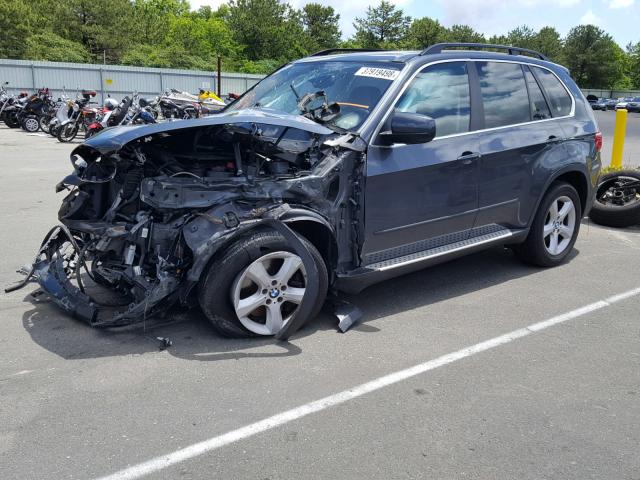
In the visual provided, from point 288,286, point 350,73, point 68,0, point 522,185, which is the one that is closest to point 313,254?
point 288,286

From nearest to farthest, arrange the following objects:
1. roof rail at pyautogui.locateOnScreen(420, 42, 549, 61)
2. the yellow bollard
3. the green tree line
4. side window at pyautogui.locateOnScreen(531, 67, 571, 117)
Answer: roof rail at pyautogui.locateOnScreen(420, 42, 549, 61), side window at pyautogui.locateOnScreen(531, 67, 571, 117), the yellow bollard, the green tree line

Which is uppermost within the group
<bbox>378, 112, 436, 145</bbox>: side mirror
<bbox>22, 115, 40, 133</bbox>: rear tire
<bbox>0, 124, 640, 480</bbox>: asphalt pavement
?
<bbox>378, 112, 436, 145</bbox>: side mirror

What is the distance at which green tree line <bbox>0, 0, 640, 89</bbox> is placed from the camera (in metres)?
44.1

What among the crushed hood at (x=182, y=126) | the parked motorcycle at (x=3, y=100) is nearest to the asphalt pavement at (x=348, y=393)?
the crushed hood at (x=182, y=126)

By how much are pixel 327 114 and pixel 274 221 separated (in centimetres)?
112

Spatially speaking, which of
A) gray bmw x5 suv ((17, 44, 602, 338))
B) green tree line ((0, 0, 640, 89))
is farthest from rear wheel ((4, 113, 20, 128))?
green tree line ((0, 0, 640, 89))

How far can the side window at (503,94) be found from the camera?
5.32 meters

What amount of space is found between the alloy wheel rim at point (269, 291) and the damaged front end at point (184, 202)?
0.11m

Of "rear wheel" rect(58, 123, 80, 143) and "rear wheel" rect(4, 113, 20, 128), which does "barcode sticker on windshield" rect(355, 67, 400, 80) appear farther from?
"rear wheel" rect(4, 113, 20, 128)

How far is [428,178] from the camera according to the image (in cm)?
474

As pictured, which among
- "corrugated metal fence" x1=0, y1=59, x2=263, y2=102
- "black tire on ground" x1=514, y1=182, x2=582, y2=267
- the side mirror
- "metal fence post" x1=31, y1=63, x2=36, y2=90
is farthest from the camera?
"metal fence post" x1=31, y1=63, x2=36, y2=90

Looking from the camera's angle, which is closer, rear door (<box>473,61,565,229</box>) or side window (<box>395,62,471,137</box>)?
side window (<box>395,62,471,137</box>)

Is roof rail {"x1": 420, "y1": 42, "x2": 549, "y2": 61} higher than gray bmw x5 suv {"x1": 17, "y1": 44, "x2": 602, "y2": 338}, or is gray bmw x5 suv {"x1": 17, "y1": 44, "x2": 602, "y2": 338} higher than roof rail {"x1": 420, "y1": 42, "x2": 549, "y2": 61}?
roof rail {"x1": 420, "y1": 42, "x2": 549, "y2": 61}

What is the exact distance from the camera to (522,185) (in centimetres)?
552
